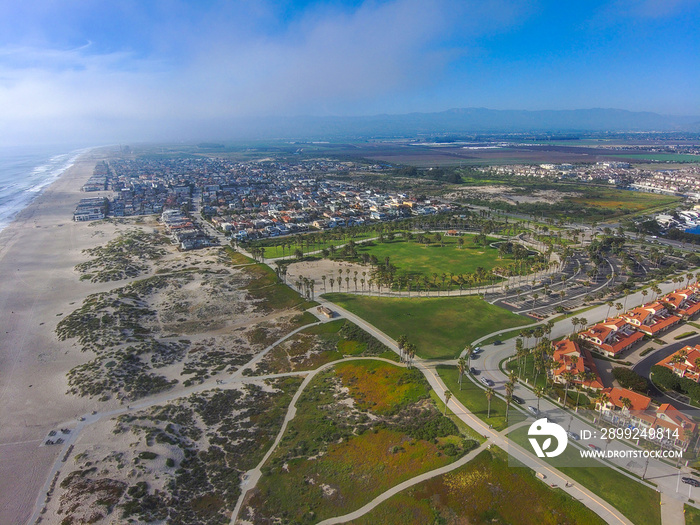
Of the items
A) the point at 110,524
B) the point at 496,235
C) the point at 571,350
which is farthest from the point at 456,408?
the point at 496,235

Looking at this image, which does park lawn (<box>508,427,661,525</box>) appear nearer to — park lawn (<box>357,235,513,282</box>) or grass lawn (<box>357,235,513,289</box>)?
grass lawn (<box>357,235,513,289</box>)

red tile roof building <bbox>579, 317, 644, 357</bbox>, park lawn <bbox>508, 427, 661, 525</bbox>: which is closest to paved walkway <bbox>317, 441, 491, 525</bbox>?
park lawn <bbox>508, 427, 661, 525</bbox>

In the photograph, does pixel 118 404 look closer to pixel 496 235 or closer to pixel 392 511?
pixel 392 511

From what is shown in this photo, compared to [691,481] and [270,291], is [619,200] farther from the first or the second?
[691,481]

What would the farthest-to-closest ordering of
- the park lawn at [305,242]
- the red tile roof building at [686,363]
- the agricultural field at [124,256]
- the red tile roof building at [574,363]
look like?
the park lawn at [305,242] < the agricultural field at [124,256] < the red tile roof building at [686,363] < the red tile roof building at [574,363]

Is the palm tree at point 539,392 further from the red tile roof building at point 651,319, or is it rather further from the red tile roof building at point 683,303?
the red tile roof building at point 683,303

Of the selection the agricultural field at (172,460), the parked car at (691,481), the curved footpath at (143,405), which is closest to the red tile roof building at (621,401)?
the parked car at (691,481)

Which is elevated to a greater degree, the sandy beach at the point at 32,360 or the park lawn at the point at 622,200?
the park lawn at the point at 622,200
